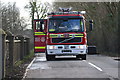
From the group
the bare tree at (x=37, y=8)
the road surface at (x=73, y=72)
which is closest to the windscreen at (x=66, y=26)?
the road surface at (x=73, y=72)

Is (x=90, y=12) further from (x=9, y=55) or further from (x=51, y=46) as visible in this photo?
(x=9, y=55)

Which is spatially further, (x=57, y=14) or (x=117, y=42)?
(x=117, y=42)

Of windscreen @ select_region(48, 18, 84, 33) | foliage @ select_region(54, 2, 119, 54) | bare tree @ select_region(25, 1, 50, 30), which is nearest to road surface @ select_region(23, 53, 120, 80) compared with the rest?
windscreen @ select_region(48, 18, 84, 33)

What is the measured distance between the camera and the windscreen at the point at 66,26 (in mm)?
21500

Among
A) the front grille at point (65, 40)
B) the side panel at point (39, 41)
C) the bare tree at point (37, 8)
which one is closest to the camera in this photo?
the front grille at point (65, 40)

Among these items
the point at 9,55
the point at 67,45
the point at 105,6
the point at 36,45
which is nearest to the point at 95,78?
the point at 9,55

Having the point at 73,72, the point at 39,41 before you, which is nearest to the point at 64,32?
the point at 39,41

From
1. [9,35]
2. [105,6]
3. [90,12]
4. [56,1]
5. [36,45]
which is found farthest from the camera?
[56,1]

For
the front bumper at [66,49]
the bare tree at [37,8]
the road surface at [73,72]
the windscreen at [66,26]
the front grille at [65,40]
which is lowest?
the road surface at [73,72]

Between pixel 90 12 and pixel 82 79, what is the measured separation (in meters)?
33.1

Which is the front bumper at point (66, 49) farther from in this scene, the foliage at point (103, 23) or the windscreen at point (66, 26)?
the foliage at point (103, 23)

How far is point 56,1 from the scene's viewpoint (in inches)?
1889

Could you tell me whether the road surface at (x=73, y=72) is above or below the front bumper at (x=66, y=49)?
below

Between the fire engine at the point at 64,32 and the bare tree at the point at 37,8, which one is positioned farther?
the bare tree at the point at 37,8
